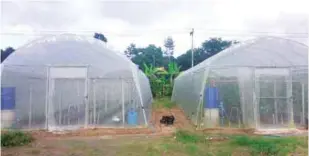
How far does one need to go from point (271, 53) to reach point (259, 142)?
597 cm

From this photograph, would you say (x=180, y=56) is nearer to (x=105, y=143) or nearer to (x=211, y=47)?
(x=211, y=47)

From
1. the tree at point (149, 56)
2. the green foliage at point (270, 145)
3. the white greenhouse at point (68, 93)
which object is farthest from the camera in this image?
the tree at point (149, 56)

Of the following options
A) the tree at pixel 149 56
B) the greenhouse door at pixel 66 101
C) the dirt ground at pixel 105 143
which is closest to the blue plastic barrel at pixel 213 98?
the dirt ground at pixel 105 143

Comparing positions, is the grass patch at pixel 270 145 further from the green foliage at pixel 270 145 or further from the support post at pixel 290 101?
the support post at pixel 290 101

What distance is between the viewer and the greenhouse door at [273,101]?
1348 cm

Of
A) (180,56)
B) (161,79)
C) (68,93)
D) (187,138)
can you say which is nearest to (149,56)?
(180,56)

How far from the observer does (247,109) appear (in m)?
13.5

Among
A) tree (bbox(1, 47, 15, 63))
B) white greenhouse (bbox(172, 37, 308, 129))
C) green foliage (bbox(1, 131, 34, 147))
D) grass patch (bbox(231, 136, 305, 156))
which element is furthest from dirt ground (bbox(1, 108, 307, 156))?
tree (bbox(1, 47, 15, 63))

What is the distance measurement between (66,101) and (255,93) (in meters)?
7.40

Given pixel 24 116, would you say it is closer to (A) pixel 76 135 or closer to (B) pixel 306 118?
(A) pixel 76 135

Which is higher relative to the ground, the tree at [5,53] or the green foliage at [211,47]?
the green foliage at [211,47]

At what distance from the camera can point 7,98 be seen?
13.4 metres

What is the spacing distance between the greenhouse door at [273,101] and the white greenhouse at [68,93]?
4560 mm

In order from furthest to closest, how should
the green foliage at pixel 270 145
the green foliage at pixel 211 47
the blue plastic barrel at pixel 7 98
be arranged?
the green foliage at pixel 211 47 < the blue plastic barrel at pixel 7 98 < the green foliage at pixel 270 145
